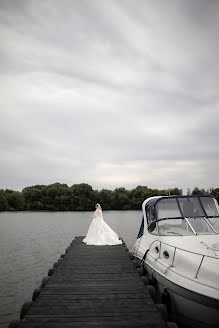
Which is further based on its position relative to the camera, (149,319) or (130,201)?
(130,201)

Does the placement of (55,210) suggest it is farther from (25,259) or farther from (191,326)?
(191,326)

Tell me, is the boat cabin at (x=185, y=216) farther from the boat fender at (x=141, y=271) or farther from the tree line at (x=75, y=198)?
the tree line at (x=75, y=198)

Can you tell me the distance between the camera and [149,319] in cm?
596

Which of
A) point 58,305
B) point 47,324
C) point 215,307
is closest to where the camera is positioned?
point 47,324

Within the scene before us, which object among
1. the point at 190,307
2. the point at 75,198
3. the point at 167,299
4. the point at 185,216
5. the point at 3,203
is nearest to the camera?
the point at 190,307

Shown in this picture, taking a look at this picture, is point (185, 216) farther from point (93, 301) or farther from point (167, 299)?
point (93, 301)

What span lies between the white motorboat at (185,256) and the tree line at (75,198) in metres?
95.4

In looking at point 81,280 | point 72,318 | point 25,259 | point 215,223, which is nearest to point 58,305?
point 72,318

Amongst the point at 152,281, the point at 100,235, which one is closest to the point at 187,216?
the point at 152,281

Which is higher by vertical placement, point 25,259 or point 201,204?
point 201,204

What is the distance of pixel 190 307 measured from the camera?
23.1 feet

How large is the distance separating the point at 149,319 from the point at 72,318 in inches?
72.3

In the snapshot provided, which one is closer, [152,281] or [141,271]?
[152,281]

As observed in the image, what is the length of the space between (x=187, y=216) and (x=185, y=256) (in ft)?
9.06
